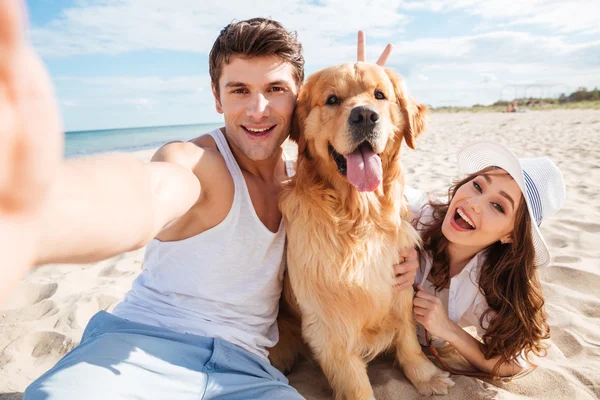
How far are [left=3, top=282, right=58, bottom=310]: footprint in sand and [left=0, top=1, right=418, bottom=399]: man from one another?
4.46ft

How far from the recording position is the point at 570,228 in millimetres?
3885

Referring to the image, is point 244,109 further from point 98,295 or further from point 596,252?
point 596,252

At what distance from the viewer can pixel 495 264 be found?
253 cm

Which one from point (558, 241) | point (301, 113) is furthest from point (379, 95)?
point (558, 241)

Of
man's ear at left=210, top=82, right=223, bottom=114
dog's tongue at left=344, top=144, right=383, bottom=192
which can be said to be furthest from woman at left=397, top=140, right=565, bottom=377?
man's ear at left=210, top=82, right=223, bottom=114

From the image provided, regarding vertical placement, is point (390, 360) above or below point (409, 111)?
below

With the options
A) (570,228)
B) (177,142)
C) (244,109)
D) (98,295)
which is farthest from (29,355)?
(570,228)

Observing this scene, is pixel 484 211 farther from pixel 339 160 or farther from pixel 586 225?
pixel 586 225

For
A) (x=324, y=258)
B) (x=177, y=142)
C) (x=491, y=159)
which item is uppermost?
(x=177, y=142)

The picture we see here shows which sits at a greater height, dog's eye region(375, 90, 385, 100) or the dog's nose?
dog's eye region(375, 90, 385, 100)

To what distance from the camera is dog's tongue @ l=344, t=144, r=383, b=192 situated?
224cm

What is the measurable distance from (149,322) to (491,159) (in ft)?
7.38

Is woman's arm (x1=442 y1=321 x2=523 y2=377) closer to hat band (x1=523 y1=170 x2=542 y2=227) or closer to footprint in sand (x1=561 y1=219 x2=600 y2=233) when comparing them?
hat band (x1=523 y1=170 x2=542 y2=227)

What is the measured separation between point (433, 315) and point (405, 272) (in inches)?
12.3
